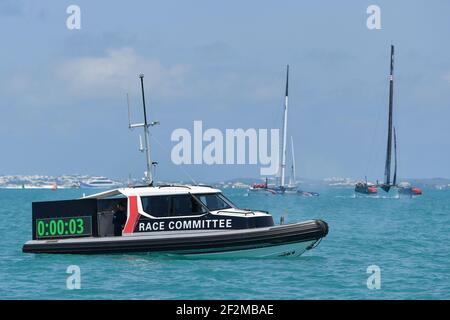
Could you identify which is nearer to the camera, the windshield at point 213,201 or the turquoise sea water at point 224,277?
the turquoise sea water at point 224,277

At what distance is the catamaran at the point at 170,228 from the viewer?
24656 millimetres

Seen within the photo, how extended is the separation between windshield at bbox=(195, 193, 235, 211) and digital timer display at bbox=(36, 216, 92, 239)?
3447mm

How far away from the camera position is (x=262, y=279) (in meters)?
22.2

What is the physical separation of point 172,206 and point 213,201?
1.24 meters

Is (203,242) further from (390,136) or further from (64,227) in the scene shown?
(390,136)

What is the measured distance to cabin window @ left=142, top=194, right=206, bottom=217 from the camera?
25109mm

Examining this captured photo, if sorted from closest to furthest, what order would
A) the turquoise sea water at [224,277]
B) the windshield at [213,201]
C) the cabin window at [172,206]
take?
the turquoise sea water at [224,277], the cabin window at [172,206], the windshield at [213,201]

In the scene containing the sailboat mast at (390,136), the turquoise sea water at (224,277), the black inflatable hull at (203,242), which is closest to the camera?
the turquoise sea water at (224,277)

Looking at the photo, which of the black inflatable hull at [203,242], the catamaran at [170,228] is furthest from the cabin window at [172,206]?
the black inflatable hull at [203,242]

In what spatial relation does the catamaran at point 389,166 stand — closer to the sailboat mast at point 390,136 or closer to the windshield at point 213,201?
the sailboat mast at point 390,136

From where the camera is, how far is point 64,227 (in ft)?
83.3

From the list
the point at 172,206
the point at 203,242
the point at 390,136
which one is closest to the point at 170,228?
the point at 172,206

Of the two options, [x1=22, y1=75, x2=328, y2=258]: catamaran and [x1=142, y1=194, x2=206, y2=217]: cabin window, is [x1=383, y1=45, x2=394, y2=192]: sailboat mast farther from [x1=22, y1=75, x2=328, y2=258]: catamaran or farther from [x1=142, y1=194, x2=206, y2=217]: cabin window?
[x1=142, y1=194, x2=206, y2=217]: cabin window

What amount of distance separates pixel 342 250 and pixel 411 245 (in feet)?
18.0
